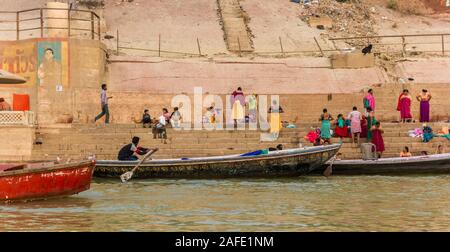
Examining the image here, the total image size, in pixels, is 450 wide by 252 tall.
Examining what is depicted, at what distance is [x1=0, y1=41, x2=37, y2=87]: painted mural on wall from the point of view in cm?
2853

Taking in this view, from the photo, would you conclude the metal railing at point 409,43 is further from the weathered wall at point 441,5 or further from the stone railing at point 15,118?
the stone railing at point 15,118

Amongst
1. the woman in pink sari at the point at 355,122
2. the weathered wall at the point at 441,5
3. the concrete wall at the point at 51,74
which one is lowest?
the woman in pink sari at the point at 355,122

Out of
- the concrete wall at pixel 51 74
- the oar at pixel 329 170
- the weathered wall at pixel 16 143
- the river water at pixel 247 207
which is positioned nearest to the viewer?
the river water at pixel 247 207

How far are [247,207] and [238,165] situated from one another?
5.17 metres

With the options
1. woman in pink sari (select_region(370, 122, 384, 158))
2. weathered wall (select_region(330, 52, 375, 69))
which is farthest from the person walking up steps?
weathered wall (select_region(330, 52, 375, 69))

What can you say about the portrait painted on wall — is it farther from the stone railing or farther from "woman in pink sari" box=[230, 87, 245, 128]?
"woman in pink sari" box=[230, 87, 245, 128]

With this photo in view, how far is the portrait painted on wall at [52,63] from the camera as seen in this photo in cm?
2841

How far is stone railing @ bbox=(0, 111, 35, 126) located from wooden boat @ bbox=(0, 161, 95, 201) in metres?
7.59

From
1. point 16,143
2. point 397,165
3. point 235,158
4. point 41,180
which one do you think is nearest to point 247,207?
point 41,180

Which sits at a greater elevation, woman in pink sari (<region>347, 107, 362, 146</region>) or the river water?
woman in pink sari (<region>347, 107, 362, 146</region>)

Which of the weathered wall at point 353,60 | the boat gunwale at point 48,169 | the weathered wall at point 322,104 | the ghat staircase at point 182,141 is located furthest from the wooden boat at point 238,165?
the weathered wall at point 353,60

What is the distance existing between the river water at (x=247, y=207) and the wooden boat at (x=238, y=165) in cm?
24

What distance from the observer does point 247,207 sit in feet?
57.8
